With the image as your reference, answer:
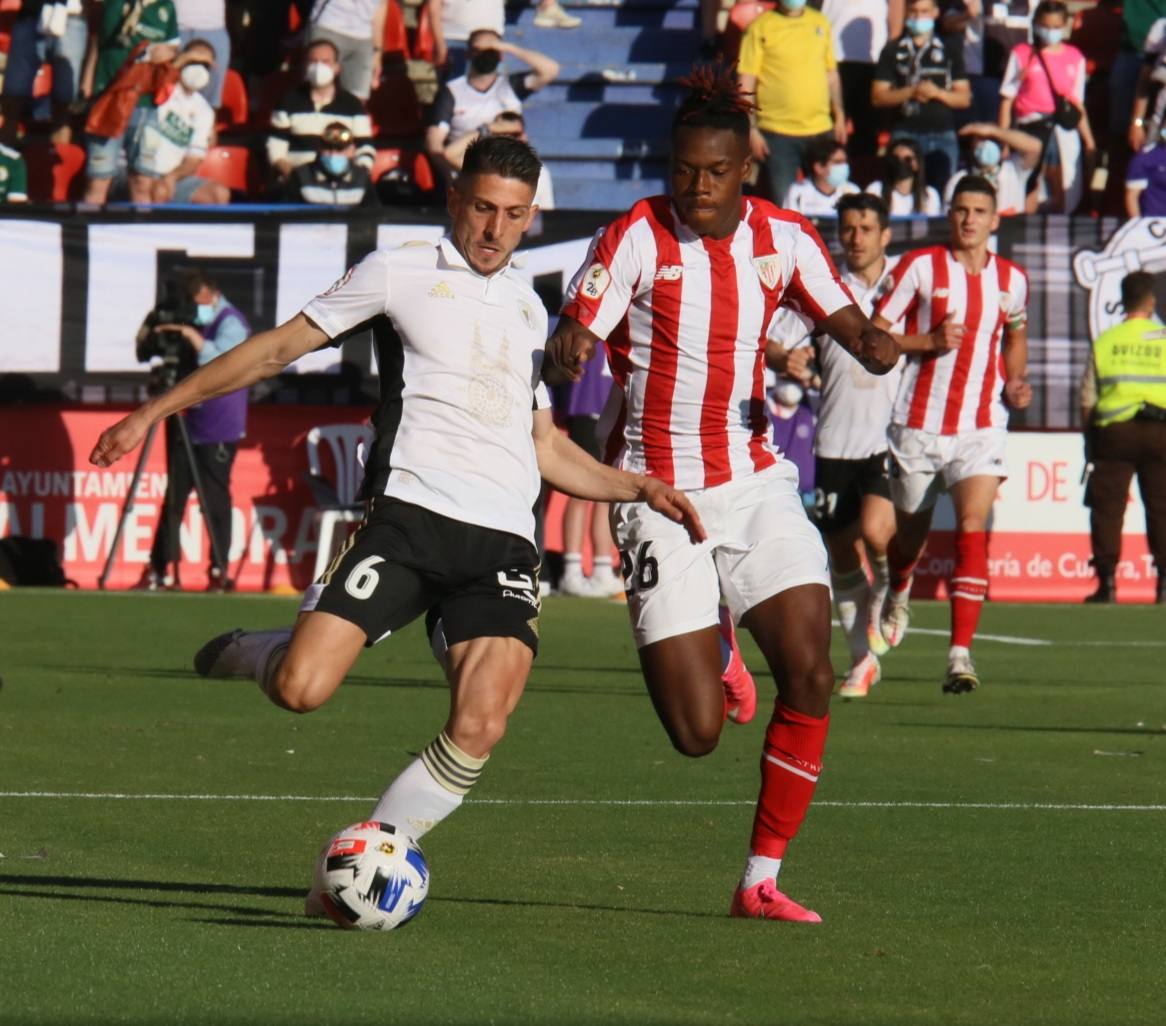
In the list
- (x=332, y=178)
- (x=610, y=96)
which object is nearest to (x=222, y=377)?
(x=332, y=178)

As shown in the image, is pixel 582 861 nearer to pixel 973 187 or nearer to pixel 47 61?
pixel 973 187

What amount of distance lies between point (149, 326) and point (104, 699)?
305 inches

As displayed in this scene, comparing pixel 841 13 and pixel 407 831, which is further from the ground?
pixel 841 13

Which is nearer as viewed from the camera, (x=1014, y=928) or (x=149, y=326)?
(x=1014, y=928)

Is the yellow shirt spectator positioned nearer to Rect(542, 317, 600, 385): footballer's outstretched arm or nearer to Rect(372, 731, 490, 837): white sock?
Rect(542, 317, 600, 385): footballer's outstretched arm

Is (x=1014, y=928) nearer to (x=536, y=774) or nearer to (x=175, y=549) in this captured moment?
(x=536, y=774)

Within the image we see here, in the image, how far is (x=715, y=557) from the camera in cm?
695

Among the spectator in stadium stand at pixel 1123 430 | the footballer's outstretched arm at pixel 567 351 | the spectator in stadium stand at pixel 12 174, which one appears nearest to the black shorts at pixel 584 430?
the spectator in stadium stand at pixel 1123 430

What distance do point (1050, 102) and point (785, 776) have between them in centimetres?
1665

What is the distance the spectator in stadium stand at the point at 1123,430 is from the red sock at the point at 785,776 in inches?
515

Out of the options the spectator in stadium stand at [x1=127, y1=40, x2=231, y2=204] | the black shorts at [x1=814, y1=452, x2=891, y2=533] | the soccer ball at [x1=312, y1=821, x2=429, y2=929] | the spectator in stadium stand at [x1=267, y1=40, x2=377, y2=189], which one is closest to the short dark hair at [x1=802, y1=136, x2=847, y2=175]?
the spectator in stadium stand at [x1=267, y1=40, x2=377, y2=189]

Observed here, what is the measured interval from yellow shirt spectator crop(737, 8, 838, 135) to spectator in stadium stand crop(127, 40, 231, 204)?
470 centimetres

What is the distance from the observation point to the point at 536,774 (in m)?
9.31

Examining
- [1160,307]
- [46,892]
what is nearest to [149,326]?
[1160,307]
